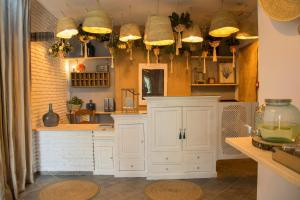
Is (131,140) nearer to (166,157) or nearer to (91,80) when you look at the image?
(166,157)

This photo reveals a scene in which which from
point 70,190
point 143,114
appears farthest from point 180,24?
point 70,190

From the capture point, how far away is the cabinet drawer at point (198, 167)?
371 cm

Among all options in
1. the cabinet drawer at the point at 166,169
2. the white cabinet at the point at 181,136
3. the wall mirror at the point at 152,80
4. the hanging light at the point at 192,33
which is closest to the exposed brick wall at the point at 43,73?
the wall mirror at the point at 152,80

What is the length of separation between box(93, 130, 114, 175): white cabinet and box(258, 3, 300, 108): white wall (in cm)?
264

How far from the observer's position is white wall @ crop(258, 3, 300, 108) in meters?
1.25

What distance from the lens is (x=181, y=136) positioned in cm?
367

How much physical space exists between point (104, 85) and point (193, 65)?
7.30ft

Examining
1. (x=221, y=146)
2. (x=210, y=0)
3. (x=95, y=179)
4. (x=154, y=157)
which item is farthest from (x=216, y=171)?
(x=210, y=0)

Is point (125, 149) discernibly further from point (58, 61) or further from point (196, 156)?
point (58, 61)

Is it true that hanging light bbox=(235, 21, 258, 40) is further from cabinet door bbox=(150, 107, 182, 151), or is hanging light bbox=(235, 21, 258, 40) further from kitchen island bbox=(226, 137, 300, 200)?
kitchen island bbox=(226, 137, 300, 200)

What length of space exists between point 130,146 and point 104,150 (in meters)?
0.44

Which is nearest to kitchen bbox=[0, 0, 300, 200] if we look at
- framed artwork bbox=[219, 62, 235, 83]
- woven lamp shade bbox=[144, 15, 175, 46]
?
woven lamp shade bbox=[144, 15, 175, 46]

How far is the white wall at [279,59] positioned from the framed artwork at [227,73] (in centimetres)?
414

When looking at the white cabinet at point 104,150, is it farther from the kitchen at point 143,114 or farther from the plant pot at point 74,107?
the plant pot at point 74,107
